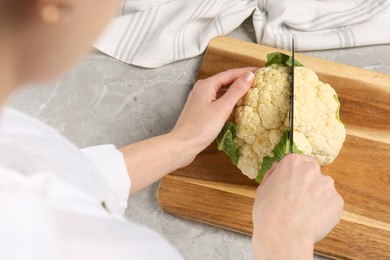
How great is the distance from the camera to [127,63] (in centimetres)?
111

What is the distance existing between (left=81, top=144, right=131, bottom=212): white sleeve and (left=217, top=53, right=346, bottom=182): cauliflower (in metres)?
0.22

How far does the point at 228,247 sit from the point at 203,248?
0.14ft

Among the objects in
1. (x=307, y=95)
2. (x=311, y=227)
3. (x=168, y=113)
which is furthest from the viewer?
(x=168, y=113)

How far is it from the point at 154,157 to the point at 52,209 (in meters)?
0.41

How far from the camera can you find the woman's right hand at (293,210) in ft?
2.49

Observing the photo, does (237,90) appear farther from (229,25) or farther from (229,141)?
(229,25)

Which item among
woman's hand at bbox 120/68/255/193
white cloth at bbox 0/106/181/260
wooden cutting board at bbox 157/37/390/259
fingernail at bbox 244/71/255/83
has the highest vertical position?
white cloth at bbox 0/106/181/260

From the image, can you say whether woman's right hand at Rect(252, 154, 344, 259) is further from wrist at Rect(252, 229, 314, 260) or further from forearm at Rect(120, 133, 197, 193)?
forearm at Rect(120, 133, 197, 193)

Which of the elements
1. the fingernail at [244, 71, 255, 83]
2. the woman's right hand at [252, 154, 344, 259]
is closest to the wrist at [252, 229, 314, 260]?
the woman's right hand at [252, 154, 344, 259]

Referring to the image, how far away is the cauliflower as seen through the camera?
3.01ft

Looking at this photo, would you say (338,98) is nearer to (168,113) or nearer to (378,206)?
(378,206)

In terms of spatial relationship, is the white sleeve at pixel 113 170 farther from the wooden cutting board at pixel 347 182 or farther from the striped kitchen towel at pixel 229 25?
the striped kitchen towel at pixel 229 25

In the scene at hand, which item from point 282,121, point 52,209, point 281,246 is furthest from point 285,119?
point 52,209

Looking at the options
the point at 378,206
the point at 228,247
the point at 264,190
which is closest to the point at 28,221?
the point at 264,190
